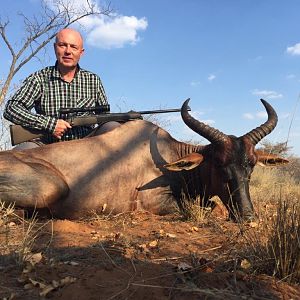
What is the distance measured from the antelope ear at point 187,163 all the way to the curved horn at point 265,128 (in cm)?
63

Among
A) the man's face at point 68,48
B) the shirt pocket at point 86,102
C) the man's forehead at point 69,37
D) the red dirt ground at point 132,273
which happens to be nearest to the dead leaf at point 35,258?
the red dirt ground at point 132,273

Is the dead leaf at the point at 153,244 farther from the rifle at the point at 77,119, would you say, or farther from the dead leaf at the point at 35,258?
the rifle at the point at 77,119

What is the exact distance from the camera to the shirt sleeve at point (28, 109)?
5220mm

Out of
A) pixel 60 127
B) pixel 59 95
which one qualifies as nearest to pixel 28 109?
pixel 59 95

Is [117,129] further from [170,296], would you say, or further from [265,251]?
[170,296]

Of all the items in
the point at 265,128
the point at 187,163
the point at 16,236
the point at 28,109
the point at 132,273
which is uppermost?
the point at 28,109

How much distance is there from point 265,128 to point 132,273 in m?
3.40

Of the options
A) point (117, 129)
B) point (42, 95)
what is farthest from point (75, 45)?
point (117, 129)

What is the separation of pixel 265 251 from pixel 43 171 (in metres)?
2.76

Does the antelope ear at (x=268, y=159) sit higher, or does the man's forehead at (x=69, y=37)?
the man's forehead at (x=69, y=37)

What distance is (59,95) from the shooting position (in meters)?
5.81

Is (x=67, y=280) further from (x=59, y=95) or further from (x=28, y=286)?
(x=59, y=95)

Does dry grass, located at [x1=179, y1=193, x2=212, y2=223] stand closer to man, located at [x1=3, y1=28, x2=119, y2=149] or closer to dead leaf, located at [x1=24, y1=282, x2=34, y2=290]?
man, located at [x1=3, y1=28, x2=119, y2=149]

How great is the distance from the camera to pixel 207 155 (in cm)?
520
